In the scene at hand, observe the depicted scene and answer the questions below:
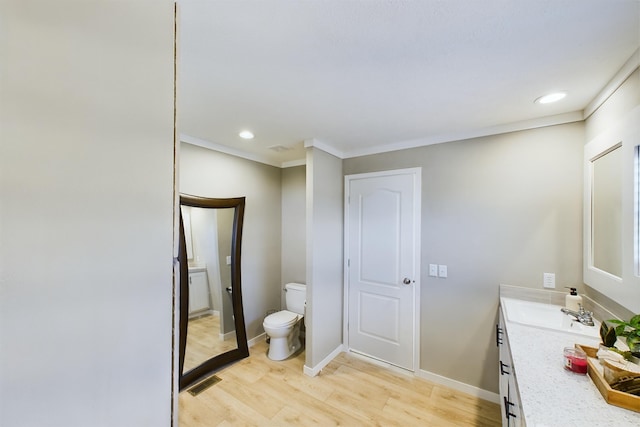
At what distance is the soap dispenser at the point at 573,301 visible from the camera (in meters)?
1.74

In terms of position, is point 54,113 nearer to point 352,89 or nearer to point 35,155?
point 35,155

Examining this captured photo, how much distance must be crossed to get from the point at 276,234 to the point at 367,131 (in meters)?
1.83

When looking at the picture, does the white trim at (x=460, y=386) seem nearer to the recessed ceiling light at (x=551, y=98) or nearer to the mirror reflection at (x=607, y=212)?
the mirror reflection at (x=607, y=212)

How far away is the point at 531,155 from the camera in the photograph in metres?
2.04

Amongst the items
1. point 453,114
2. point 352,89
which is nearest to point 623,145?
point 453,114

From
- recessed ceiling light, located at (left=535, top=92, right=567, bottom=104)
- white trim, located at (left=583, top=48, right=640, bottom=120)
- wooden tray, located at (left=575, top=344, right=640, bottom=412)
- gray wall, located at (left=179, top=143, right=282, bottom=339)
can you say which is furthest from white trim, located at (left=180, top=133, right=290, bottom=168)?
wooden tray, located at (left=575, top=344, right=640, bottom=412)

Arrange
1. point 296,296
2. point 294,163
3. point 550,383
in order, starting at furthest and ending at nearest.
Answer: point 294,163, point 296,296, point 550,383

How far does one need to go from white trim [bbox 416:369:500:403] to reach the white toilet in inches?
53.3

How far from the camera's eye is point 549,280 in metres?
1.95

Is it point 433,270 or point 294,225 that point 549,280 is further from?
point 294,225

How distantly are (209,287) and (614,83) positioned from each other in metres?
3.42

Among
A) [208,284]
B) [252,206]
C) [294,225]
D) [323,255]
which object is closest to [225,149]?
[252,206]

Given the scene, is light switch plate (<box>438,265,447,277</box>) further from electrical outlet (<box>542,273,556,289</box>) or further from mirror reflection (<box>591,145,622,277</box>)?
mirror reflection (<box>591,145,622,277</box>)

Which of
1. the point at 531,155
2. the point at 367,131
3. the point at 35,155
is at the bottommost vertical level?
the point at 35,155
